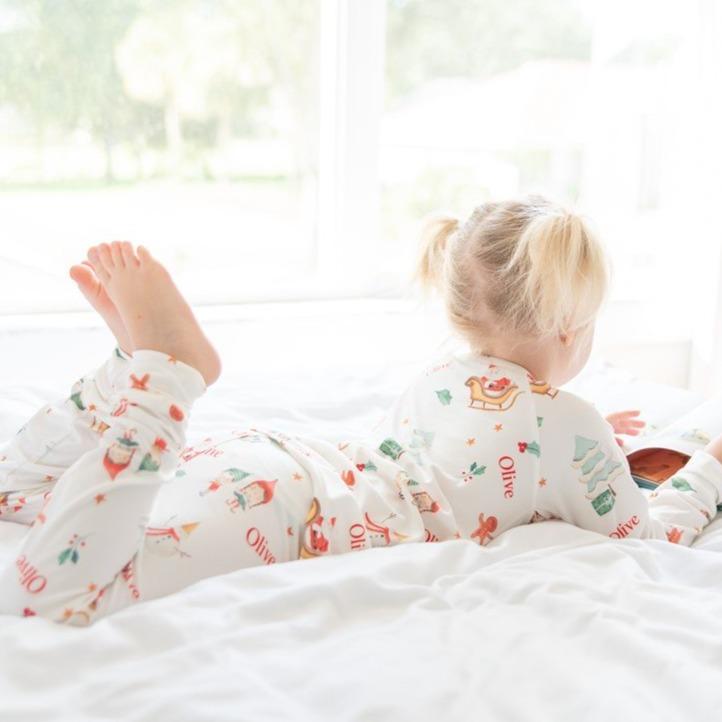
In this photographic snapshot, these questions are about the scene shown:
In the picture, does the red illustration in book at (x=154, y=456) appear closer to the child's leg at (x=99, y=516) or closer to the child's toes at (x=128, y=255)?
the child's leg at (x=99, y=516)

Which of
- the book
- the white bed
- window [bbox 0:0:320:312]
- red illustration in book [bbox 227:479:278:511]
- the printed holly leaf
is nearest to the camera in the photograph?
the white bed

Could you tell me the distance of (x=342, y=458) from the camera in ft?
4.18

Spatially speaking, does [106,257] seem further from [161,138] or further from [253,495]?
[161,138]

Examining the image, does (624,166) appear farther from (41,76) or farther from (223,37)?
(41,76)

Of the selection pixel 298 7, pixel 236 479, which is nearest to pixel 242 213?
pixel 298 7

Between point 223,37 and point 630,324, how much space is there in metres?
1.23

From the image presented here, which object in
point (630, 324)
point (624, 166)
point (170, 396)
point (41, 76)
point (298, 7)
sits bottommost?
point (630, 324)

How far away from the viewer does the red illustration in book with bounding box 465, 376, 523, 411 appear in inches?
50.6

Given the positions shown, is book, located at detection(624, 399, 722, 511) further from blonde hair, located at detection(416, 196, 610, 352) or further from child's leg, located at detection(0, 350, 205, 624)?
child's leg, located at detection(0, 350, 205, 624)

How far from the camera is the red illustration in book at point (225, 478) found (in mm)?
1145

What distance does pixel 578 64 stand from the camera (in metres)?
2.69

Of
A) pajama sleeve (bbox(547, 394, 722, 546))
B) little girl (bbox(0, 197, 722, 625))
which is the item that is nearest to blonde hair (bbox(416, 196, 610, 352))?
little girl (bbox(0, 197, 722, 625))

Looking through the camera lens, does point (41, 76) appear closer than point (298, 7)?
Yes

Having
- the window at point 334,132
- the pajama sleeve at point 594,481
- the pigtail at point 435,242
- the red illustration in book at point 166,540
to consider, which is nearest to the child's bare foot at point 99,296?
the red illustration in book at point 166,540
